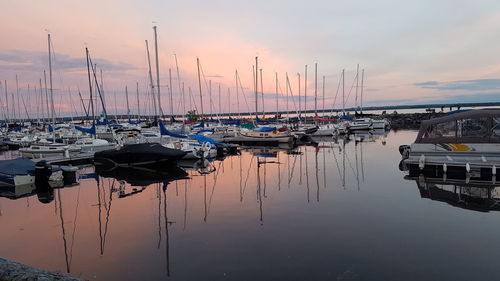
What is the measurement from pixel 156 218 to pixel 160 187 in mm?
4900

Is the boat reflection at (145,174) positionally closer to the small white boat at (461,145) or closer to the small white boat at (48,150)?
the small white boat at (48,150)

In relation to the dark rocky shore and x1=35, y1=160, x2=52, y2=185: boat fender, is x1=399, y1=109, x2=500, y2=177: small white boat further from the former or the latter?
x1=35, y1=160, x2=52, y2=185: boat fender

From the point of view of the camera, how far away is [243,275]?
6812mm

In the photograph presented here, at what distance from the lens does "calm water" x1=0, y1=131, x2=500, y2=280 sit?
7.08m

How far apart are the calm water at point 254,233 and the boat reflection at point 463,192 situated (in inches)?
22.9

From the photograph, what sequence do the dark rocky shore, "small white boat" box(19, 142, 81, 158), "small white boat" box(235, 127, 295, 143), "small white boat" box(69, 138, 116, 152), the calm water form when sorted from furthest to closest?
"small white boat" box(235, 127, 295, 143) < "small white boat" box(69, 138, 116, 152) < "small white boat" box(19, 142, 81, 158) < the calm water < the dark rocky shore

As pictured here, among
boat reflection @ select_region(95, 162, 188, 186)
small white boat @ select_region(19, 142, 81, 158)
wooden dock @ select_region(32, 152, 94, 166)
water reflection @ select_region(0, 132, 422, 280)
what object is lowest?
water reflection @ select_region(0, 132, 422, 280)

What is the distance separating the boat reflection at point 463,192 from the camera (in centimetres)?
1170

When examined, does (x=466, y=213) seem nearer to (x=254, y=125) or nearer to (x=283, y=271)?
(x=283, y=271)

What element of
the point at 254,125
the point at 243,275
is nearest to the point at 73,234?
the point at 243,275

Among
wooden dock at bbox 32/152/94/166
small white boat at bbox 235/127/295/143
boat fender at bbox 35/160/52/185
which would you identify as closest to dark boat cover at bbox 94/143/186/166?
wooden dock at bbox 32/152/94/166

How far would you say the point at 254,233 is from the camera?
934cm

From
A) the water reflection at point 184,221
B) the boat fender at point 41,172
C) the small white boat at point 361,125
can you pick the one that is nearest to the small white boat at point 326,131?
the small white boat at point 361,125

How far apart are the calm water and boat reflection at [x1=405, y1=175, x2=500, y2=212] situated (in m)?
0.58
